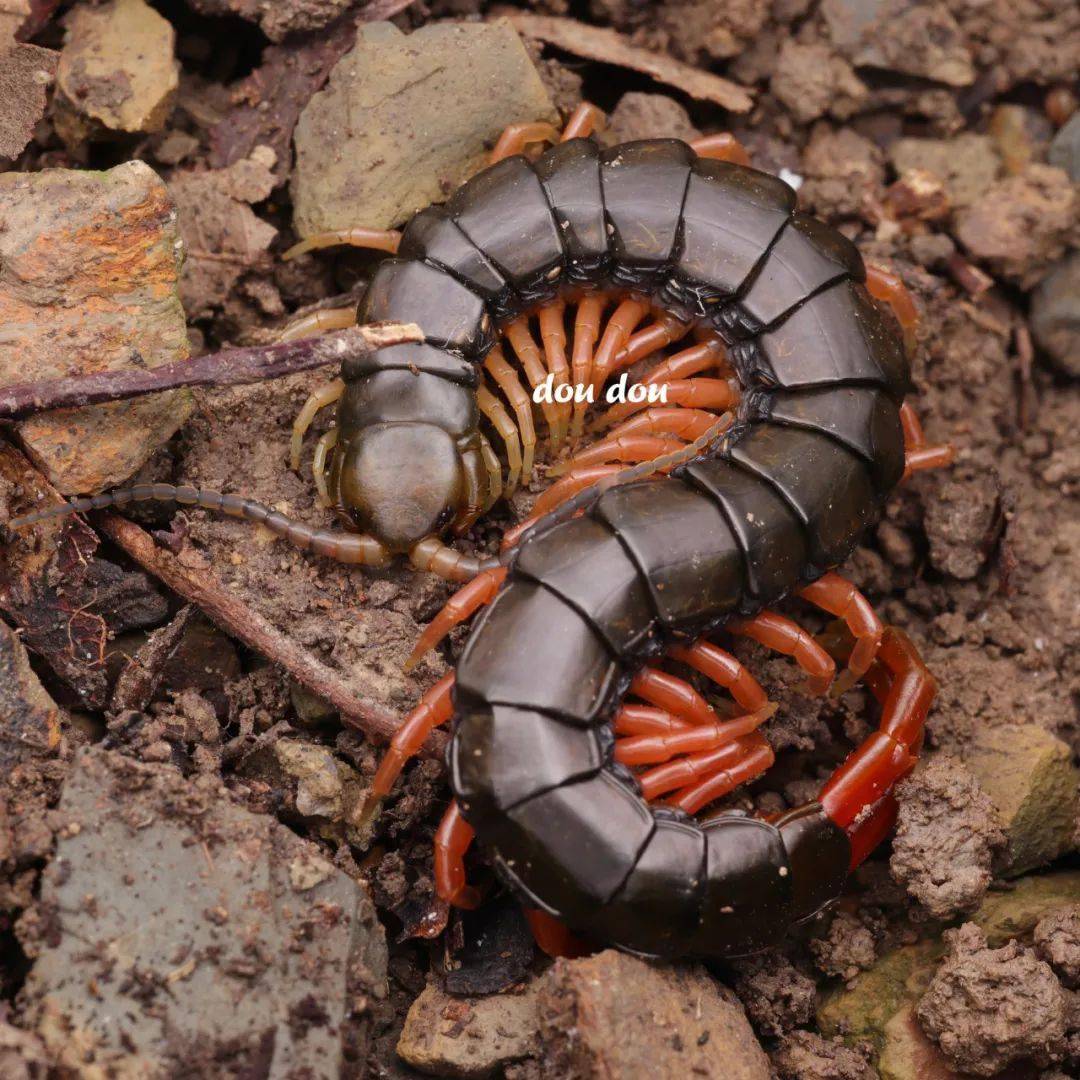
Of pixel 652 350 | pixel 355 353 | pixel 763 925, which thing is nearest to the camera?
pixel 763 925

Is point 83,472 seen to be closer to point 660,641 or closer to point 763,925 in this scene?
point 660,641

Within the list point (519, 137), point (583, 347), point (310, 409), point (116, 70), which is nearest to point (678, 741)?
point (583, 347)

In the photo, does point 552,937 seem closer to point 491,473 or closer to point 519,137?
point 491,473

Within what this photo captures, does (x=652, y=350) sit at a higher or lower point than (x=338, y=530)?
higher

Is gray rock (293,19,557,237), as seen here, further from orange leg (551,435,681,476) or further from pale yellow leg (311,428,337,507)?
orange leg (551,435,681,476)

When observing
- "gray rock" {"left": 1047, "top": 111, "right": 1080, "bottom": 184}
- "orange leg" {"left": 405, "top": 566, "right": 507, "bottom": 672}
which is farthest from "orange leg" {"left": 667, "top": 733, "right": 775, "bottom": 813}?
"gray rock" {"left": 1047, "top": 111, "right": 1080, "bottom": 184}

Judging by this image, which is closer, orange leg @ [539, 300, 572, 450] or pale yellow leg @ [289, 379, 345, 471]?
pale yellow leg @ [289, 379, 345, 471]

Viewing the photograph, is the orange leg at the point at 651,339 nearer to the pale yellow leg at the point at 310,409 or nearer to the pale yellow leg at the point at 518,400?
the pale yellow leg at the point at 518,400

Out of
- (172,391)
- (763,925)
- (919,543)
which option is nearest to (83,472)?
(172,391)
